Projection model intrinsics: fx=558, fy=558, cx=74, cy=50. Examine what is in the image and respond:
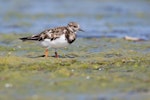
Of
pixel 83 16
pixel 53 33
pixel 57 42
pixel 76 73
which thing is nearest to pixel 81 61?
pixel 57 42

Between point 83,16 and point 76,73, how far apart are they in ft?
49.2

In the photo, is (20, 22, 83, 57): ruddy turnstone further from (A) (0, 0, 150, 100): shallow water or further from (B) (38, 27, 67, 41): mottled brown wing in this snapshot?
(A) (0, 0, 150, 100): shallow water

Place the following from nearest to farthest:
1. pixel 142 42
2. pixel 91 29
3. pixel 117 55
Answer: pixel 117 55 → pixel 142 42 → pixel 91 29

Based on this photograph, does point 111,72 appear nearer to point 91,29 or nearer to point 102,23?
point 91,29

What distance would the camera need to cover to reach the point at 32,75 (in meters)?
12.1

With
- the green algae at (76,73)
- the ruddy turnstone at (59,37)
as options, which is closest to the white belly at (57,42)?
the ruddy turnstone at (59,37)

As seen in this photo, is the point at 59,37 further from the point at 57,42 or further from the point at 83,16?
the point at 83,16

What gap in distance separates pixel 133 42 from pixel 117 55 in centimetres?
297

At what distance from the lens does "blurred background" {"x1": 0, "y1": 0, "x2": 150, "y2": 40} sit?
22281 millimetres

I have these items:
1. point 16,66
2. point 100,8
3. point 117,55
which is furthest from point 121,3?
point 16,66

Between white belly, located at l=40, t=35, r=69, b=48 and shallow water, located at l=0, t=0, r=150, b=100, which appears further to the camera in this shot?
white belly, located at l=40, t=35, r=69, b=48

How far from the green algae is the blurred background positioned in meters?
4.50

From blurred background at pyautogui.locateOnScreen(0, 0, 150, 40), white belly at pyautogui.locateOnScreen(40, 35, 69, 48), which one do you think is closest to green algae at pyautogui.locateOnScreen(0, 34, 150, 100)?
white belly at pyautogui.locateOnScreen(40, 35, 69, 48)

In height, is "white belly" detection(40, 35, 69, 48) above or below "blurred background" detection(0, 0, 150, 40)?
above
